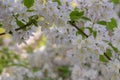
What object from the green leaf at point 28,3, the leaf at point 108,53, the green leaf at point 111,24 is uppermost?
the green leaf at point 28,3

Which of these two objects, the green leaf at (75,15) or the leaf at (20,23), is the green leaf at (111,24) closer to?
the green leaf at (75,15)

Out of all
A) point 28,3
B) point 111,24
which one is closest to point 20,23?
point 28,3

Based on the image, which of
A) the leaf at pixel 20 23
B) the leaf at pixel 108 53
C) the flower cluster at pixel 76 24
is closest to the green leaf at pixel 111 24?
the flower cluster at pixel 76 24

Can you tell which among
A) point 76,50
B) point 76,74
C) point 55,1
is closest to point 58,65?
point 76,74

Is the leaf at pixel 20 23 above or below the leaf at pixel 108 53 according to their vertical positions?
above

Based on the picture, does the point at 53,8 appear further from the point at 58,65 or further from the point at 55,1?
the point at 58,65

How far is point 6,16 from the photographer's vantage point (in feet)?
4.75

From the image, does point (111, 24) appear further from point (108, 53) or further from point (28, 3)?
point (28, 3)

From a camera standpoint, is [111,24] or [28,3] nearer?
[28,3]

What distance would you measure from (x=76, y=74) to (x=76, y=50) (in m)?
0.69

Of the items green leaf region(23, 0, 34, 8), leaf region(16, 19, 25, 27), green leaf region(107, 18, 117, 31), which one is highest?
green leaf region(23, 0, 34, 8)

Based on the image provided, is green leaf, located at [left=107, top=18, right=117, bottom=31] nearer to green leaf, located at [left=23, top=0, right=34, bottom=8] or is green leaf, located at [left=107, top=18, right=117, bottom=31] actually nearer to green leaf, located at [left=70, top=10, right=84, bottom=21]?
green leaf, located at [left=70, top=10, right=84, bottom=21]

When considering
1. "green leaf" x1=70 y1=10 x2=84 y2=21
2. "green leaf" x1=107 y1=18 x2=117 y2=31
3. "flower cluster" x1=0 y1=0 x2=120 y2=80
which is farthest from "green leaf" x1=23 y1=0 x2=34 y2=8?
"green leaf" x1=107 y1=18 x2=117 y2=31

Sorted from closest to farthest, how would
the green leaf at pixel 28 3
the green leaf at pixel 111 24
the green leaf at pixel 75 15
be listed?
the green leaf at pixel 28 3 → the green leaf at pixel 75 15 → the green leaf at pixel 111 24
